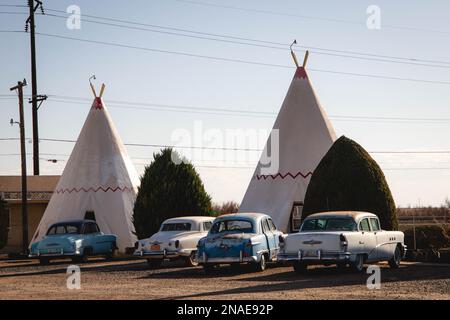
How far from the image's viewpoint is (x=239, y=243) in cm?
1684

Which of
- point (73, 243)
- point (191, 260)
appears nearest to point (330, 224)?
point (191, 260)

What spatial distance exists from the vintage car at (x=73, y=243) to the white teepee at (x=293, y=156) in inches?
187

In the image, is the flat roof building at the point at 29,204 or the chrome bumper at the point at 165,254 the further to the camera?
the flat roof building at the point at 29,204

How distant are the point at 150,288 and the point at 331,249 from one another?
3.80 m

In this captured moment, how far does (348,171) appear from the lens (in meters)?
20.5

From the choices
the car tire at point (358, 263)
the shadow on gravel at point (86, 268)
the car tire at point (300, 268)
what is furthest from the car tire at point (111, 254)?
the car tire at point (358, 263)

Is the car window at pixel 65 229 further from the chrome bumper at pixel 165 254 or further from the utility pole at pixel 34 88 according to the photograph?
the utility pole at pixel 34 88

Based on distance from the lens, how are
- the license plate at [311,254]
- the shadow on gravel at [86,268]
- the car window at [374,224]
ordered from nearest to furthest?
the license plate at [311,254]
the car window at [374,224]
the shadow on gravel at [86,268]

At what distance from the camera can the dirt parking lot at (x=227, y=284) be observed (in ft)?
39.6

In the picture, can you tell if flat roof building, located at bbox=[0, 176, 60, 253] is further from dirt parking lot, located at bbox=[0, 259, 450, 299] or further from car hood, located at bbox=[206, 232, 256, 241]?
car hood, located at bbox=[206, 232, 256, 241]

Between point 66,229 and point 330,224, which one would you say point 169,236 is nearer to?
point 330,224

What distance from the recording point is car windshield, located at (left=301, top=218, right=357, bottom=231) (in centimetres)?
1591

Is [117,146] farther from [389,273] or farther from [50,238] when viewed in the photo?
[389,273]

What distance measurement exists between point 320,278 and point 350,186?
5.88 m
